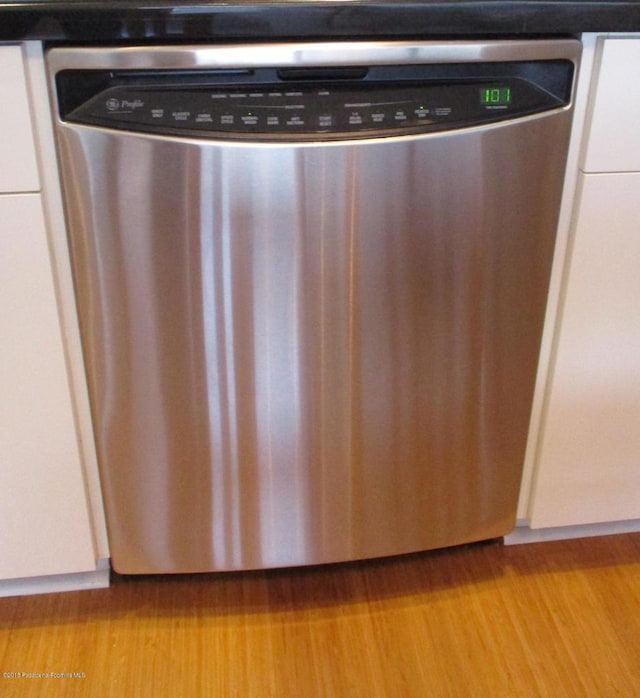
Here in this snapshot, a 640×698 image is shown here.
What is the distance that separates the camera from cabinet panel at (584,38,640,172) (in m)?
1.06

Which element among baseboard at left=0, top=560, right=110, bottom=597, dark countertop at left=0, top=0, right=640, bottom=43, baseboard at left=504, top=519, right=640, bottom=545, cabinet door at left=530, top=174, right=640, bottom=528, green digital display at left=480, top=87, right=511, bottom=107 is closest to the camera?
dark countertop at left=0, top=0, right=640, bottom=43

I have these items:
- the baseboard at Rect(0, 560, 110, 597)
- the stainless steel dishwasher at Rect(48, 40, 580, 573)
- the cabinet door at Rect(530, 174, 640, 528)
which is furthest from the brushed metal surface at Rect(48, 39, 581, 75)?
the baseboard at Rect(0, 560, 110, 597)

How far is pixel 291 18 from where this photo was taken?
962 mm

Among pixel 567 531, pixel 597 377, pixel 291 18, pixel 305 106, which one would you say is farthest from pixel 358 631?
pixel 291 18

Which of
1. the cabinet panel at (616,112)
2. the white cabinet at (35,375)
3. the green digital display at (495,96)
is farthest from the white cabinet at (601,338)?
the white cabinet at (35,375)

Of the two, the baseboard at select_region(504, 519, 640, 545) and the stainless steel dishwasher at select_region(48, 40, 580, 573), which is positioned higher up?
the stainless steel dishwasher at select_region(48, 40, 580, 573)

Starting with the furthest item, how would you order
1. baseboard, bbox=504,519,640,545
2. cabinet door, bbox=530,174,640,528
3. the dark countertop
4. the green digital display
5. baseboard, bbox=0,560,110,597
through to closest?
baseboard, bbox=504,519,640,545, baseboard, bbox=0,560,110,597, cabinet door, bbox=530,174,640,528, the green digital display, the dark countertop

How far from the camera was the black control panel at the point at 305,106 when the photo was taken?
3.28 ft

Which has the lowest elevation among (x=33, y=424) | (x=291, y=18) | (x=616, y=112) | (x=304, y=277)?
(x=33, y=424)

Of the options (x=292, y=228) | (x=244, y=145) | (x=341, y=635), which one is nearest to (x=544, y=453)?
(x=341, y=635)

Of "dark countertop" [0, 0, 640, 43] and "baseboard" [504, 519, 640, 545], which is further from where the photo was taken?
"baseboard" [504, 519, 640, 545]

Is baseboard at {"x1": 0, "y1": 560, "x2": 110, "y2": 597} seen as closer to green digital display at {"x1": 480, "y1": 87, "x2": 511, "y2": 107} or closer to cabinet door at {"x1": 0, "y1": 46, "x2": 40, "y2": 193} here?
cabinet door at {"x1": 0, "y1": 46, "x2": 40, "y2": 193}

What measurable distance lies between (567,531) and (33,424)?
928 mm

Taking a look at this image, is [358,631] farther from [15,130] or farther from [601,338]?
[15,130]
